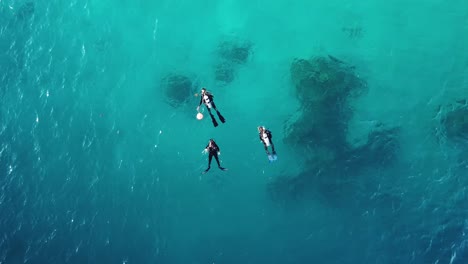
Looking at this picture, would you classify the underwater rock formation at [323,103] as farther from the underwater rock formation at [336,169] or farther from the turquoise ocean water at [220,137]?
the underwater rock formation at [336,169]

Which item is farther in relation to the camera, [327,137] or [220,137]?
[220,137]

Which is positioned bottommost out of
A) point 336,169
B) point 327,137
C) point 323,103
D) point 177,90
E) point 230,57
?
point 336,169

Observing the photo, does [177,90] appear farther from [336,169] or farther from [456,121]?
[456,121]

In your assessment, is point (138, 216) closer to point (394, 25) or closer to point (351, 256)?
point (351, 256)

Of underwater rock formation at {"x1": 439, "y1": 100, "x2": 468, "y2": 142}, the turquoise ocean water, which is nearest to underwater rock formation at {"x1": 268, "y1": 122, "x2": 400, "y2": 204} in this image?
the turquoise ocean water

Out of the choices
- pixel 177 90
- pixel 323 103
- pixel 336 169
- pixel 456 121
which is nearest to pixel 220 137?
pixel 177 90

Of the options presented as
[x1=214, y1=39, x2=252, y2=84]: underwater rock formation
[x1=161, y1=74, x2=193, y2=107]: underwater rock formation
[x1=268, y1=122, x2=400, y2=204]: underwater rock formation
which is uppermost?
[x1=214, y1=39, x2=252, y2=84]: underwater rock formation

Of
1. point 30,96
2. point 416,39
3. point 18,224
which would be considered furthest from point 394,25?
point 18,224

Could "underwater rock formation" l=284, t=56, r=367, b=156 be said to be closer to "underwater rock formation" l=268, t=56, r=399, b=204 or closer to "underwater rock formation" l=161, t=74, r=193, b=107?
"underwater rock formation" l=268, t=56, r=399, b=204
